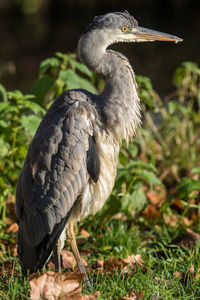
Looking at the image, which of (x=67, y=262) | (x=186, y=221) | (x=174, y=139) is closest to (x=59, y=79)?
(x=67, y=262)

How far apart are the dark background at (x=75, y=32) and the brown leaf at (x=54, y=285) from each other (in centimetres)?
283

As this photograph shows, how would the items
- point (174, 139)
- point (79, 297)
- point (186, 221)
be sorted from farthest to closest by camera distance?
point (174, 139) → point (186, 221) → point (79, 297)

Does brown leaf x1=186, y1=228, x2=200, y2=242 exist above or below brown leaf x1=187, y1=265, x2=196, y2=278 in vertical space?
below

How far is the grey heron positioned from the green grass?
369 millimetres

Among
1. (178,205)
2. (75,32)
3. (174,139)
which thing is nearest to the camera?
(178,205)

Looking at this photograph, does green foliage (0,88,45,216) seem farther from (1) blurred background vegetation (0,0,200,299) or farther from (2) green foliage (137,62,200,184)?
(2) green foliage (137,62,200,184)

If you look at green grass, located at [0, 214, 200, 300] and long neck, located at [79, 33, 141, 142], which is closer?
green grass, located at [0, 214, 200, 300]

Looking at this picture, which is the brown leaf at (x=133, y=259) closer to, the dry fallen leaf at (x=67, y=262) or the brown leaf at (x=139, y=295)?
the dry fallen leaf at (x=67, y=262)

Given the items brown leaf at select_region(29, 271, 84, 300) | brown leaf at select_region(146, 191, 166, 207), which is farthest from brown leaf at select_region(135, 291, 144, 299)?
brown leaf at select_region(146, 191, 166, 207)

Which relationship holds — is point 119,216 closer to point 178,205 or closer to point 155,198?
point 155,198

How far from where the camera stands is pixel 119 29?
3.79 meters

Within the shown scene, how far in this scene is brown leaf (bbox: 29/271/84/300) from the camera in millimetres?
2930

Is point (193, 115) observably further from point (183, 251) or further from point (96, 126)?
point (96, 126)

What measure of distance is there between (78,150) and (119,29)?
1.04 m
